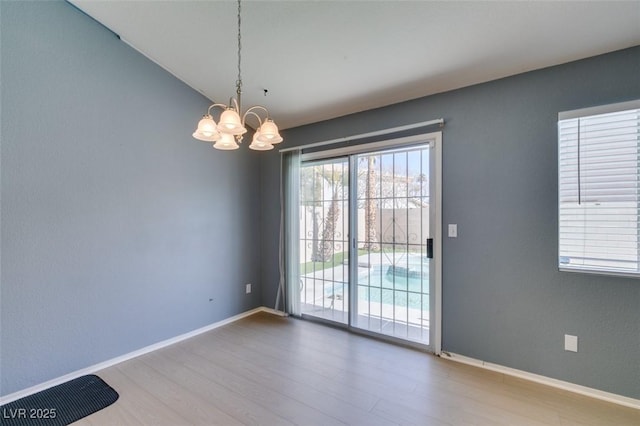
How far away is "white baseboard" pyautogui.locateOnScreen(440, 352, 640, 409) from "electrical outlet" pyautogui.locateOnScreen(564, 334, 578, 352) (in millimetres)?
262

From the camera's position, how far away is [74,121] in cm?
238

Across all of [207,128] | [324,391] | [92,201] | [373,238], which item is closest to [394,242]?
[373,238]

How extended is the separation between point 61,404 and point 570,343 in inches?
151

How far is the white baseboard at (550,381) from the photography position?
6.46 ft

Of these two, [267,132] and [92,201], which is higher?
[267,132]

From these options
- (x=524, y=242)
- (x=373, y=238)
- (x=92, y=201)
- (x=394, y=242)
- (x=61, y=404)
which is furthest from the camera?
(x=373, y=238)

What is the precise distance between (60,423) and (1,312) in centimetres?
93

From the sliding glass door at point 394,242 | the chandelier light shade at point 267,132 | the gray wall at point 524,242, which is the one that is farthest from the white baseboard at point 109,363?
the gray wall at point 524,242

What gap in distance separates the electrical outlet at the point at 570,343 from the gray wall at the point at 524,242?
0.04 m

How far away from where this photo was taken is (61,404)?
2008 millimetres

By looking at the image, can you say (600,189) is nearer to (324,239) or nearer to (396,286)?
(396,286)

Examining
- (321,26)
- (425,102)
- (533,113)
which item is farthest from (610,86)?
(321,26)

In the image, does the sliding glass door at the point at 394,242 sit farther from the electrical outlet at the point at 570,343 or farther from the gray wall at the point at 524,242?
the electrical outlet at the point at 570,343

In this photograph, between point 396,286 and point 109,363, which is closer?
point 109,363
